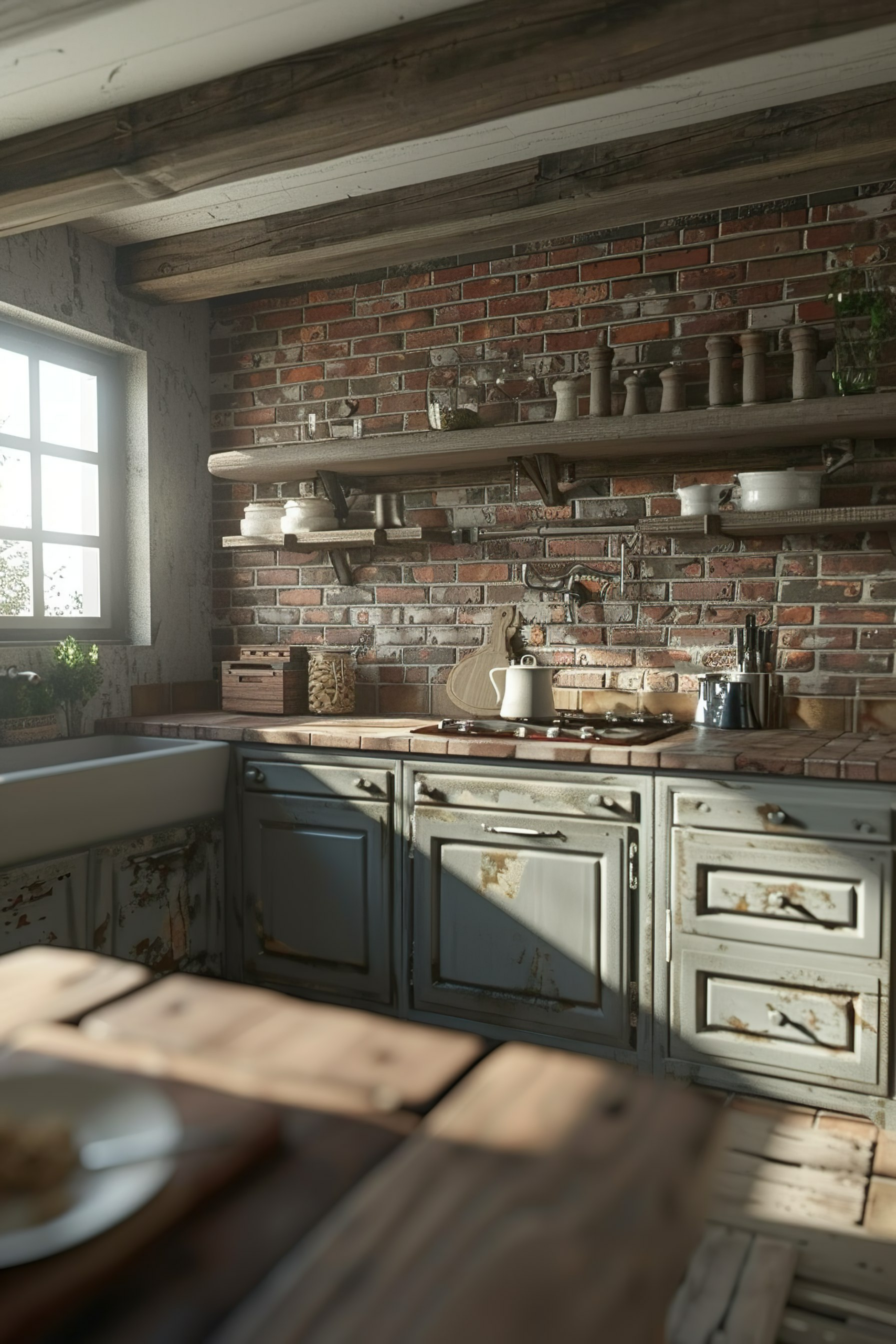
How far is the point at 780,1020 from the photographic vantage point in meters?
2.36

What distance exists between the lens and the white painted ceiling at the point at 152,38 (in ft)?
6.50

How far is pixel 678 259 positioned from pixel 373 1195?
2.91 m

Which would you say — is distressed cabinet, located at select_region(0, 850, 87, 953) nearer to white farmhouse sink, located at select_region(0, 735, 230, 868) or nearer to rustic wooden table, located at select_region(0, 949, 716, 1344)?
white farmhouse sink, located at select_region(0, 735, 230, 868)

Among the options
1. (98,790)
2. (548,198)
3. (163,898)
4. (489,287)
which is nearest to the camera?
(98,790)

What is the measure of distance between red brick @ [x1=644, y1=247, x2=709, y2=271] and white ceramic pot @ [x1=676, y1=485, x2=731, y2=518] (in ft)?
2.29

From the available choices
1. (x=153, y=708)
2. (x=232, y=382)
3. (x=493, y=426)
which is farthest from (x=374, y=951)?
(x=232, y=382)

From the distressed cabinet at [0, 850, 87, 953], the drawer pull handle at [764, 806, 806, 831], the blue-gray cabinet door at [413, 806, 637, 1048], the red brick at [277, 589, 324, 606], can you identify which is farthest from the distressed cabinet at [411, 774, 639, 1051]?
the red brick at [277, 589, 324, 606]

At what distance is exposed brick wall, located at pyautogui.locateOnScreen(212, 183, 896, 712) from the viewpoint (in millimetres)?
2912

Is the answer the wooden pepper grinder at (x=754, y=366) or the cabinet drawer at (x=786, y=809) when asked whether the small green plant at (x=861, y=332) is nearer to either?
the wooden pepper grinder at (x=754, y=366)

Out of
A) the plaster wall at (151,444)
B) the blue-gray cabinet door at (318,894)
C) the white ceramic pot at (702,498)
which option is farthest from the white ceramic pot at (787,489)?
the plaster wall at (151,444)

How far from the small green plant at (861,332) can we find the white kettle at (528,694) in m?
1.13

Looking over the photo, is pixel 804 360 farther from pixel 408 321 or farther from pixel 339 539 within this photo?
pixel 339 539

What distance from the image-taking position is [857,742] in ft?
8.50

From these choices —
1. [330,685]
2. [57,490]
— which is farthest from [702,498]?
[57,490]
